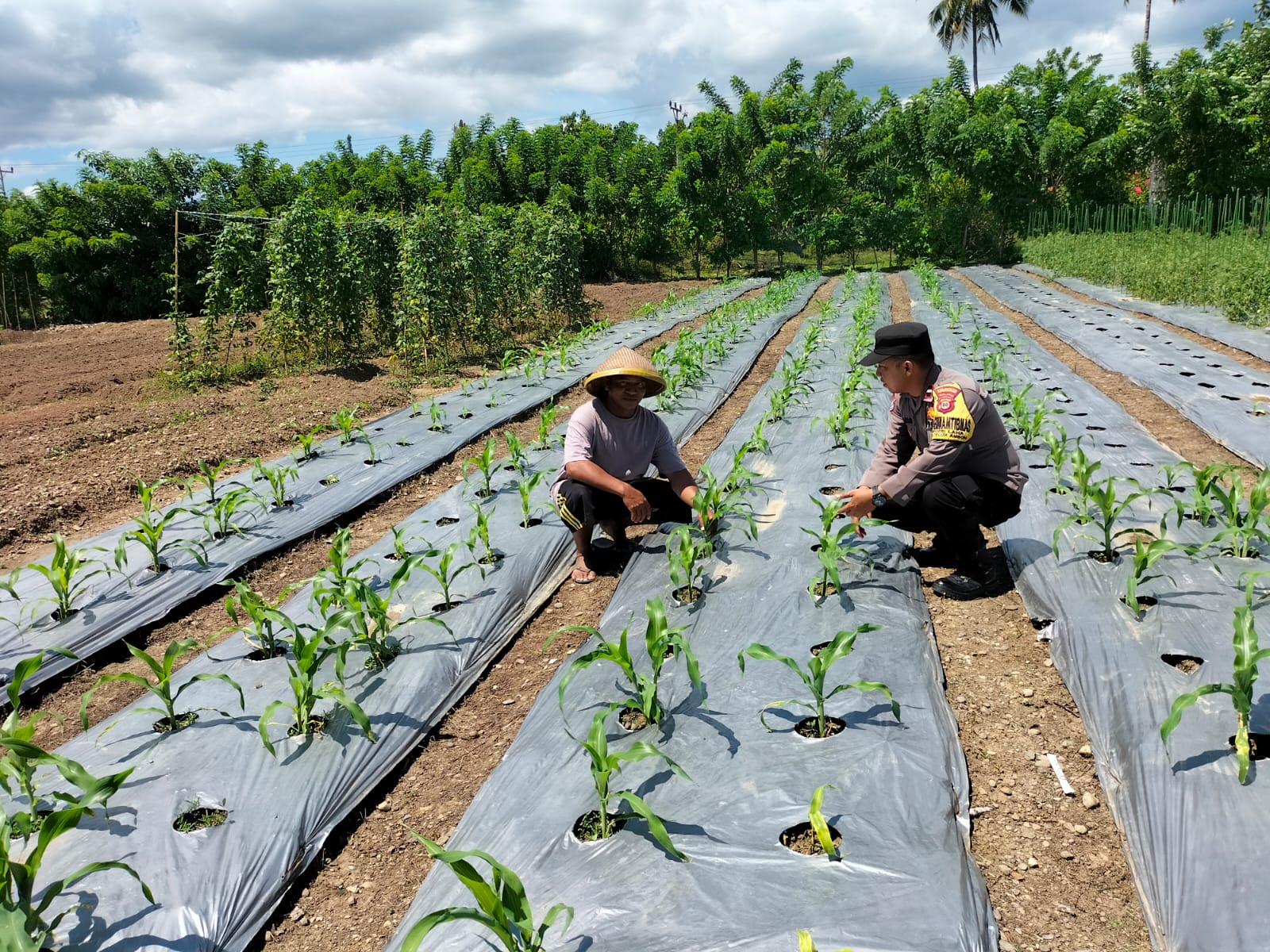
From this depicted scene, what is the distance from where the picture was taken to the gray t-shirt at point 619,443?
153 inches

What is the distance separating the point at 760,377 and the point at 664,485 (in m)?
5.37

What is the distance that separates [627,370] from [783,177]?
73.0 ft

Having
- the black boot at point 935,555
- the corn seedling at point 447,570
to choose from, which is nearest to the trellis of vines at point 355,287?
the corn seedling at point 447,570

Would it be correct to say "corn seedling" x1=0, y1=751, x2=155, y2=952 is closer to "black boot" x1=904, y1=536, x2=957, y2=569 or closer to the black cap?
the black cap

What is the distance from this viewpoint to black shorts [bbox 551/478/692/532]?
3938 mm

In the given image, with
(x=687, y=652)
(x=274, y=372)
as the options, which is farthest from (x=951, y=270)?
(x=687, y=652)

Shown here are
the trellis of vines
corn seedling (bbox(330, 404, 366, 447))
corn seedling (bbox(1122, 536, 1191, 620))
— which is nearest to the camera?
corn seedling (bbox(1122, 536, 1191, 620))

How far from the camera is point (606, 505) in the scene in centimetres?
401

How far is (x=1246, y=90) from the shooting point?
740 inches

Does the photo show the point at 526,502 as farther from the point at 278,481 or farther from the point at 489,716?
the point at 278,481

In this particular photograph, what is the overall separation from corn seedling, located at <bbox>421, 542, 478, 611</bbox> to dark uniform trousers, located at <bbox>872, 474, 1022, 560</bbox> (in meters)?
2.04

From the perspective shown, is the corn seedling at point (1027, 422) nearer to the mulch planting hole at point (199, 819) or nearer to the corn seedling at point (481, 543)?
the corn seedling at point (481, 543)

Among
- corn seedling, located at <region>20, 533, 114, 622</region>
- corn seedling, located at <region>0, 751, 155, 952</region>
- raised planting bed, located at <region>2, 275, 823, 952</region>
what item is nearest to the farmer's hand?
raised planting bed, located at <region>2, 275, 823, 952</region>

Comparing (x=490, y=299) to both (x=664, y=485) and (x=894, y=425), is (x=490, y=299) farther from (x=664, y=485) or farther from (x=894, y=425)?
(x=894, y=425)
